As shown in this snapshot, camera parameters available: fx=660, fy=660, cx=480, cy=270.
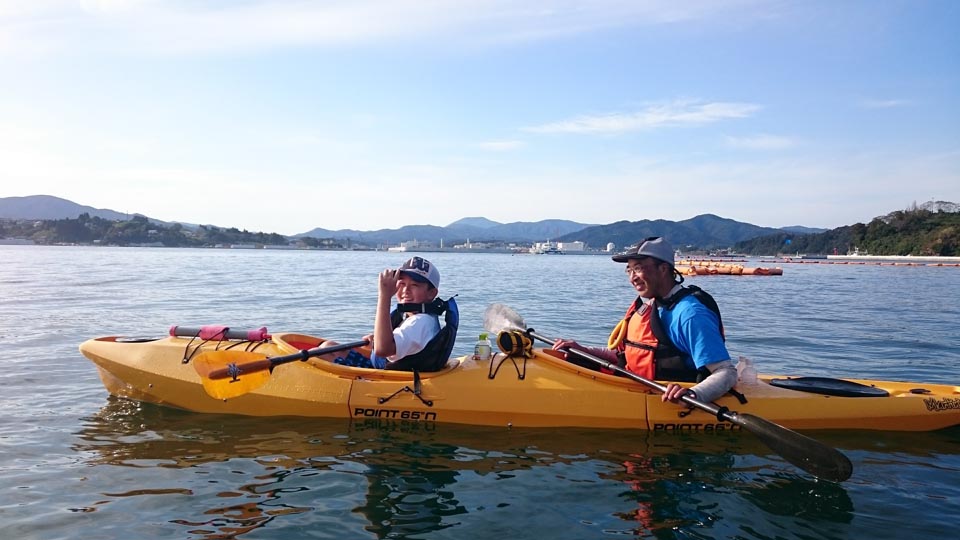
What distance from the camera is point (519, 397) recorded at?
646 centimetres

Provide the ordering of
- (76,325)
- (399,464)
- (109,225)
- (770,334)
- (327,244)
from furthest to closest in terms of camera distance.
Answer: (327,244), (109,225), (770,334), (76,325), (399,464)

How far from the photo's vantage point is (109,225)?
134375 millimetres

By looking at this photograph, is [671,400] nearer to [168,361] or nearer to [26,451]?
[168,361]

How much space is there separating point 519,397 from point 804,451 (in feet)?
8.28

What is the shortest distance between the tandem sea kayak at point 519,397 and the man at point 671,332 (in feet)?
1.07

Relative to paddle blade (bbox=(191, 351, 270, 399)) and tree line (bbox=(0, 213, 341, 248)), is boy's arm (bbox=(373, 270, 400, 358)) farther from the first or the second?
tree line (bbox=(0, 213, 341, 248))

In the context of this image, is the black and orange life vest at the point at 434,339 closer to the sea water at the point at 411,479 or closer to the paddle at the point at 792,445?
the sea water at the point at 411,479

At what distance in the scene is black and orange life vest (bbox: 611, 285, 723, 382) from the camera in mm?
6039

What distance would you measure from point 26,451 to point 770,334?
47.5 ft

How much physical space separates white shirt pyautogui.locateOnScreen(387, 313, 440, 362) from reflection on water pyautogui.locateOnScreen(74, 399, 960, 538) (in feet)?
2.61

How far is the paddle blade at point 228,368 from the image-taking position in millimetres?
6152

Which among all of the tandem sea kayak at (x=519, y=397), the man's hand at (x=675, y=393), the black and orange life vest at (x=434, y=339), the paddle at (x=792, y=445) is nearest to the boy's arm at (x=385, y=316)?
the black and orange life vest at (x=434, y=339)

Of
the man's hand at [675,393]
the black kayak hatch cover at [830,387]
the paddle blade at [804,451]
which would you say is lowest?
the paddle blade at [804,451]

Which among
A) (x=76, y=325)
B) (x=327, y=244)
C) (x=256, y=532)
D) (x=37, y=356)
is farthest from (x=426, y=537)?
(x=327, y=244)
